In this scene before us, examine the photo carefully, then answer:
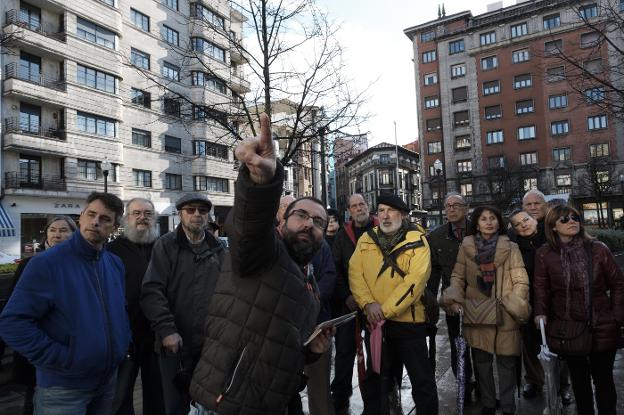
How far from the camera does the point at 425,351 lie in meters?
3.56

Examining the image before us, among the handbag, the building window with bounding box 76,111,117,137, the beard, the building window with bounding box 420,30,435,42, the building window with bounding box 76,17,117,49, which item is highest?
the building window with bounding box 420,30,435,42

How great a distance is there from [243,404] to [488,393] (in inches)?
114

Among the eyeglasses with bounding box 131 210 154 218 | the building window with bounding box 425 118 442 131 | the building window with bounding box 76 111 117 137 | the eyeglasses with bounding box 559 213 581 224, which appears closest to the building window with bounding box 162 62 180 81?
the building window with bounding box 76 111 117 137

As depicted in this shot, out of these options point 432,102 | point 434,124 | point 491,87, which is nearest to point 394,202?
point 491,87

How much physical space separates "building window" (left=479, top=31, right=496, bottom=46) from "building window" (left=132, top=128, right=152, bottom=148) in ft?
128

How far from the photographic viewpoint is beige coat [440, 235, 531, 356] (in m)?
3.69

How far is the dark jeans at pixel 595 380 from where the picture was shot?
3.38 meters

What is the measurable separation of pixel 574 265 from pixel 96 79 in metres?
29.2

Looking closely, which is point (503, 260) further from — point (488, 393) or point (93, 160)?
point (93, 160)

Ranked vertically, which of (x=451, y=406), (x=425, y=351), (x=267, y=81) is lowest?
(x=451, y=406)

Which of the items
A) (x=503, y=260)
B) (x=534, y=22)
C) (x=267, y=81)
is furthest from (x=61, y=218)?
(x=534, y=22)

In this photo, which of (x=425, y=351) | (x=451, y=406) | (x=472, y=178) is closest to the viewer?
(x=425, y=351)

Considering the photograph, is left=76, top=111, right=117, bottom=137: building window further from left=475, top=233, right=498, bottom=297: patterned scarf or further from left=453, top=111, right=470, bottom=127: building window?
left=453, top=111, right=470, bottom=127: building window

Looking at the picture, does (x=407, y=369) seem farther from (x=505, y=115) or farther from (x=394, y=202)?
(x=505, y=115)
